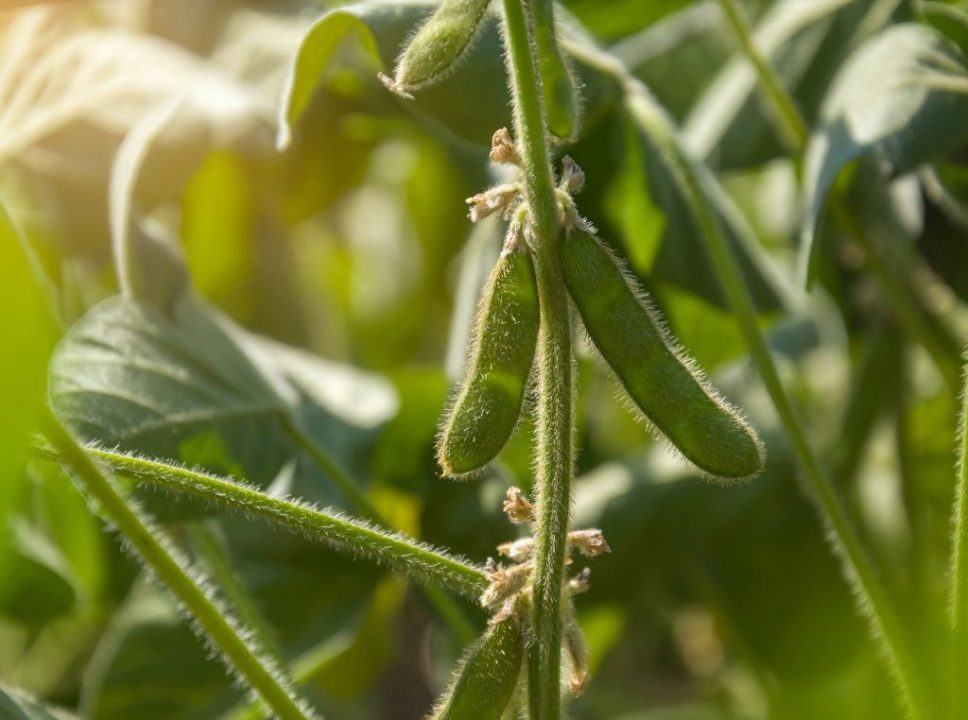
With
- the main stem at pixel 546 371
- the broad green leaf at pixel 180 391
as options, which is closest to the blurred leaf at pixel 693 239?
the broad green leaf at pixel 180 391

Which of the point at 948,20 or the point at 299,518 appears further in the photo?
the point at 948,20

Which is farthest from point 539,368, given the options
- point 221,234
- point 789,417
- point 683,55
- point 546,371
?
point 221,234

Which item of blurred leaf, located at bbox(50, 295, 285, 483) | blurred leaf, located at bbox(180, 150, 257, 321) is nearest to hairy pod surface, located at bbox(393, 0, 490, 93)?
blurred leaf, located at bbox(50, 295, 285, 483)

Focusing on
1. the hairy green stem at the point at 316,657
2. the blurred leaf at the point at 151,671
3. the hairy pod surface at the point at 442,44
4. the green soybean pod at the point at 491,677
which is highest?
the hairy pod surface at the point at 442,44

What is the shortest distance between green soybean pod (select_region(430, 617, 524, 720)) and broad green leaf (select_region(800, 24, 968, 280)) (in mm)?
342

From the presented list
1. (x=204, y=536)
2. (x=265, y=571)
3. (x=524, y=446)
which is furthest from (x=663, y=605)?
(x=204, y=536)

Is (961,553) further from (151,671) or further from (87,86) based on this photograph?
(87,86)

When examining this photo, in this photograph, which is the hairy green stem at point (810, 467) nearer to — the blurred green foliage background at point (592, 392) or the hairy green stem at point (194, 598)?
the blurred green foliage background at point (592, 392)

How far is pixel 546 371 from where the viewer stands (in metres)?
0.52

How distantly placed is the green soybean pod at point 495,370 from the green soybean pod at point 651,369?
0.02 meters

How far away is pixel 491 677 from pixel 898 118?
0.49m

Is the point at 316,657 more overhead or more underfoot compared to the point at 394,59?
more underfoot

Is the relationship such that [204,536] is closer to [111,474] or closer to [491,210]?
[111,474]

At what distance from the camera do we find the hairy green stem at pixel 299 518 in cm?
58
